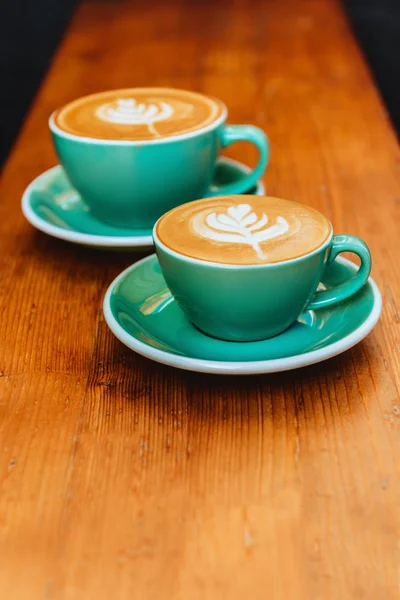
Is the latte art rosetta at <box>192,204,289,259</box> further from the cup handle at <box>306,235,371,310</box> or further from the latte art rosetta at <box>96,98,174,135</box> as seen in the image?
the latte art rosetta at <box>96,98,174,135</box>

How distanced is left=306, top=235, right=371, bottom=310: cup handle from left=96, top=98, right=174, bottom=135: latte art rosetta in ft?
0.80

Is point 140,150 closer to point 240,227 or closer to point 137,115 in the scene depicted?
point 137,115

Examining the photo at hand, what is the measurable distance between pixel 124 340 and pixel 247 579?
20 centimetres

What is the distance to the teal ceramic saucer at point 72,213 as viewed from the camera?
684 millimetres

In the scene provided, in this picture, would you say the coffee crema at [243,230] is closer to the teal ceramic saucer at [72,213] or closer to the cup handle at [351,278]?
the cup handle at [351,278]

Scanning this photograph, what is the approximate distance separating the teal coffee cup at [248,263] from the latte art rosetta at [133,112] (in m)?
0.18

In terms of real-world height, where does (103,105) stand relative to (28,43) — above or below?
above

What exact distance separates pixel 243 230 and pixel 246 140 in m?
0.25

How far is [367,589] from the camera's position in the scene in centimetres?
38

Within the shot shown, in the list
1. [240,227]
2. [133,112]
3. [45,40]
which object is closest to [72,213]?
[133,112]

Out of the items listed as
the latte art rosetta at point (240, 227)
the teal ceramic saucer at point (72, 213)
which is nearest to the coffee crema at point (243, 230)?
the latte art rosetta at point (240, 227)

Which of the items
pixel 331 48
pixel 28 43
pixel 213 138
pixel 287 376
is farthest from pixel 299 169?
pixel 28 43

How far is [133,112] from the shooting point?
734 mm

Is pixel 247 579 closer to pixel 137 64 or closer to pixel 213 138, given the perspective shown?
pixel 213 138
